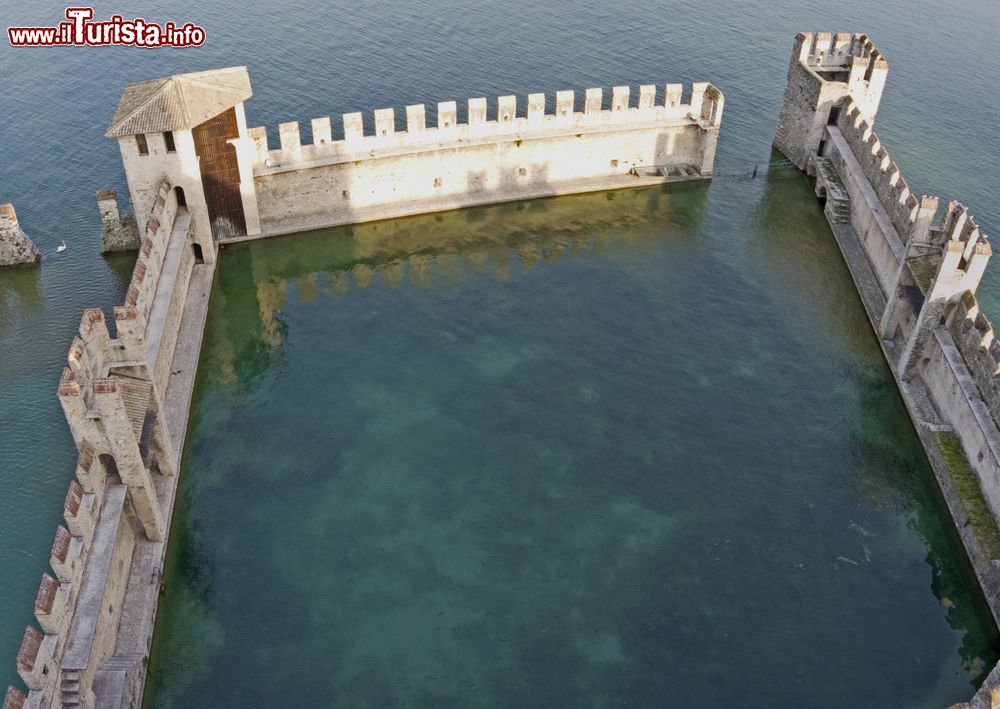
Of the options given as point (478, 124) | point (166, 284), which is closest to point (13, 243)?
point (166, 284)

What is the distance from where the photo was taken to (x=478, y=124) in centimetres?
4138

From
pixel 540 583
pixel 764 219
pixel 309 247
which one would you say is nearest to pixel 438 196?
pixel 309 247

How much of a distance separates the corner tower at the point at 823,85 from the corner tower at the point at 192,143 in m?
27.2

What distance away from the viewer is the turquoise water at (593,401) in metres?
24.4

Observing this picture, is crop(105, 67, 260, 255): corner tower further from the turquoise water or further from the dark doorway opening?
the turquoise water

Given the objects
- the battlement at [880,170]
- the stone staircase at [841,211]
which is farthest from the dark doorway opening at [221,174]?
the stone staircase at [841,211]

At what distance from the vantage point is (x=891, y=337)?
35.2 metres

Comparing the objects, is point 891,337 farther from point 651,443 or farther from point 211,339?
point 211,339

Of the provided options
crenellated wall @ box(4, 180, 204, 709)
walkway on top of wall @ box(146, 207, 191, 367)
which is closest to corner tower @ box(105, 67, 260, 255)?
walkway on top of wall @ box(146, 207, 191, 367)

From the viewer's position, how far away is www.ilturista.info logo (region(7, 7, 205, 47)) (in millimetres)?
56219

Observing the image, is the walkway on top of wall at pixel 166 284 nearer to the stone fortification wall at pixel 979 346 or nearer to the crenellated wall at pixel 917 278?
the crenellated wall at pixel 917 278

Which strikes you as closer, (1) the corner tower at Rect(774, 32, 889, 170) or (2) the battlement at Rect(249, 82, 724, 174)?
(2) the battlement at Rect(249, 82, 724, 174)

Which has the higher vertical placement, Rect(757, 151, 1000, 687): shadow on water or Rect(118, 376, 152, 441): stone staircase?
Rect(118, 376, 152, 441): stone staircase

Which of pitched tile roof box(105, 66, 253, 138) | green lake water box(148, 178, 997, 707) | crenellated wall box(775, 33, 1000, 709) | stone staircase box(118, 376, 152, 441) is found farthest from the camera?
pitched tile roof box(105, 66, 253, 138)
